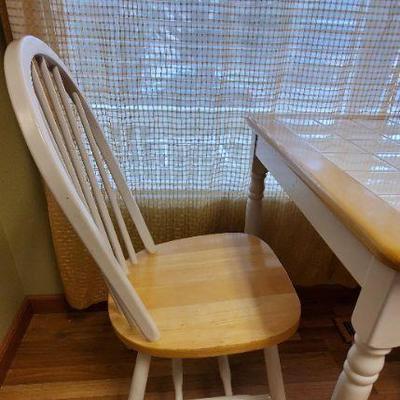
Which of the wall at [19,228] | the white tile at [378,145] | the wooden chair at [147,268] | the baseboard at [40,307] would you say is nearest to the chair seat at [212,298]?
the wooden chair at [147,268]

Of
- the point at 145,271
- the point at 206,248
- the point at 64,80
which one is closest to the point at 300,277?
the point at 206,248

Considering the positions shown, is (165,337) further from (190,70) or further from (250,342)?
(190,70)

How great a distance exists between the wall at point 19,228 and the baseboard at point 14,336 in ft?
0.09

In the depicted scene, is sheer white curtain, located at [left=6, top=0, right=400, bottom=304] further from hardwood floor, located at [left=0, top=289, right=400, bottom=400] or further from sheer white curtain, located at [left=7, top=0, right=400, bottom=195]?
hardwood floor, located at [left=0, top=289, right=400, bottom=400]

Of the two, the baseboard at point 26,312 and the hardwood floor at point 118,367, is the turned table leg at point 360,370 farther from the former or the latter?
the baseboard at point 26,312

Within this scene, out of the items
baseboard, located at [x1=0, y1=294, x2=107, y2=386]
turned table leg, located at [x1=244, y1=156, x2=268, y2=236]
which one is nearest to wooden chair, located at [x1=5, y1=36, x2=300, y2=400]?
turned table leg, located at [x1=244, y1=156, x2=268, y2=236]

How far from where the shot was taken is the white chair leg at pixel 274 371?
27.7 inches

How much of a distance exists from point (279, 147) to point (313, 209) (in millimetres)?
163

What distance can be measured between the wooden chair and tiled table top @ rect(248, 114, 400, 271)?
11.2 inches

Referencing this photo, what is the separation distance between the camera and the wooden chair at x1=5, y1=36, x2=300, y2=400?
460 mm

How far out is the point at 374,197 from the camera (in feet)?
1.55

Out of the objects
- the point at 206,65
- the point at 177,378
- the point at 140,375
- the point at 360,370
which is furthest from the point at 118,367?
the point at 206,65

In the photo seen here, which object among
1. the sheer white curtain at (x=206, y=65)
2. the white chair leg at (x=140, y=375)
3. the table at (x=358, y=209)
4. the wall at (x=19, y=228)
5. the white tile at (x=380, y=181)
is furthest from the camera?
the wall at (x=19, y=228)

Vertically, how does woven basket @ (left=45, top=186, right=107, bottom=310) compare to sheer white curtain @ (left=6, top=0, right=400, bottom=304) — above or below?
below
